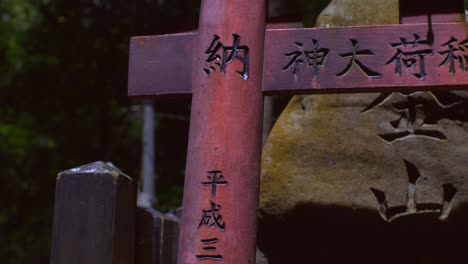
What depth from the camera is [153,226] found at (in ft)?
11.4

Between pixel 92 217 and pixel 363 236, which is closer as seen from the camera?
pixel 92 217

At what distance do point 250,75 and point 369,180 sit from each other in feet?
3.49

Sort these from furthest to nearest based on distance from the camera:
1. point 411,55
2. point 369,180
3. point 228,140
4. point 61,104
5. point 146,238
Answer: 1. point 61,104
2. point 369,180
3. point 411,55
4. point 228,140
5. point 146,238

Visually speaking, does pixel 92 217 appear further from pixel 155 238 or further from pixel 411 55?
pixel 411 55

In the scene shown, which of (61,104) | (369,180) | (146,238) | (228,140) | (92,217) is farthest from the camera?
Answer: (61,104)

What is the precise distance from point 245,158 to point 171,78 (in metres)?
0.66

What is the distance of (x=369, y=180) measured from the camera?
13.8ft

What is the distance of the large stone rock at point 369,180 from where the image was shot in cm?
414

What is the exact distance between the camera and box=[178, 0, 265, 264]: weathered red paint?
342 cm

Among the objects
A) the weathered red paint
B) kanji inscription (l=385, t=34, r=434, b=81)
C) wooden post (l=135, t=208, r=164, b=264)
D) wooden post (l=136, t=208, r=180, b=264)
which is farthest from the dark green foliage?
kanji inscription (l=385, t=34, r=434, b=81)

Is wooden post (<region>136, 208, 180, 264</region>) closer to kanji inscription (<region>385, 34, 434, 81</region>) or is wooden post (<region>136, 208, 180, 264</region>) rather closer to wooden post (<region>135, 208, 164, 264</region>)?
wooden post (<region>135, 208, 164, 264</region>)

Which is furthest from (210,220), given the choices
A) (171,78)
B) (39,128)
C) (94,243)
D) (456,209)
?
(39,128)

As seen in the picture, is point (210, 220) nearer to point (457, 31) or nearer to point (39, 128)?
point (457, 31)

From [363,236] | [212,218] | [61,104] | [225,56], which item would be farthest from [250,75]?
[61,104]
